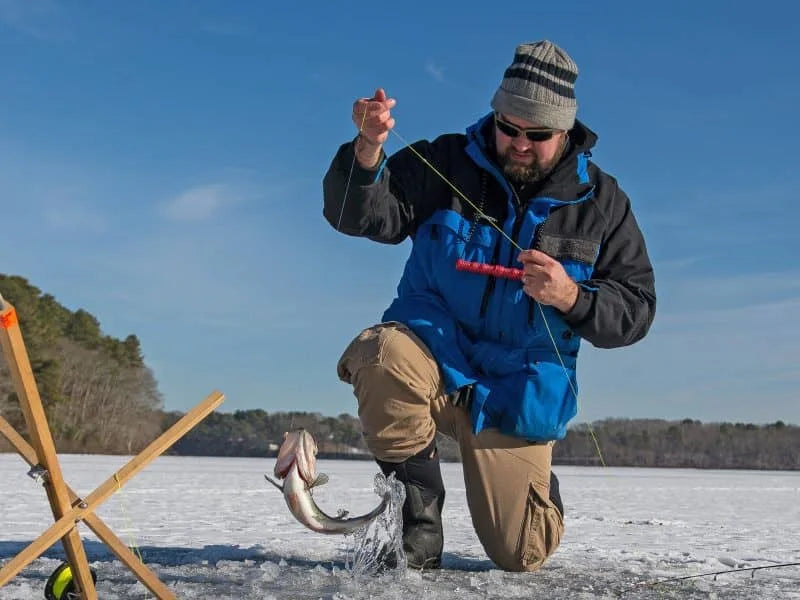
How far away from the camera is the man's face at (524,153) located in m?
3.32

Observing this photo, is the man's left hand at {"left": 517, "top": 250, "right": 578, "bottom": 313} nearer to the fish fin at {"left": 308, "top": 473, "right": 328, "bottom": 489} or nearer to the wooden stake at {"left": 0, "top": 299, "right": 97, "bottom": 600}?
the fish fin at {"left": 308, "top": 473, "right": 328, "bottom": 489}

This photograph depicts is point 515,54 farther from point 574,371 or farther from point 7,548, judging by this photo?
point 7,548

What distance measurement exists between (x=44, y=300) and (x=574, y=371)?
48878 mm

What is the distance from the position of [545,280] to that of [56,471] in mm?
1673

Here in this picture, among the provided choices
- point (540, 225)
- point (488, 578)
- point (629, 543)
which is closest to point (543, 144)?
point (540, 225)

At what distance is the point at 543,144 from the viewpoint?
3.33m

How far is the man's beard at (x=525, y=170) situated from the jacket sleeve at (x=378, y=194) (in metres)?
0.31

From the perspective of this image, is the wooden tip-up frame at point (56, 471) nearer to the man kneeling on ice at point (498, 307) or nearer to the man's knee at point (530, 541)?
the man kneeling on ice at point (498, 307)

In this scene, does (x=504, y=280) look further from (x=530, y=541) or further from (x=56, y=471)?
(x=56, y=471)

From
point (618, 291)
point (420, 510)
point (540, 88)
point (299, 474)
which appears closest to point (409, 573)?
point (420, 510)

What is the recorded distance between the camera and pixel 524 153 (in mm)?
3350

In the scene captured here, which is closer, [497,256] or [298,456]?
[298,456]

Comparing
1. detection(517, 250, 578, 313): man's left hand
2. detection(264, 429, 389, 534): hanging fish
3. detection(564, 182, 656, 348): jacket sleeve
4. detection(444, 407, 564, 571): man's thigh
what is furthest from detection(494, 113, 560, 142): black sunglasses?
detection(264, 429, 389, 534): hanging fish

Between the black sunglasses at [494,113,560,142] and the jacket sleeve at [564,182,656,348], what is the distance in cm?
40
